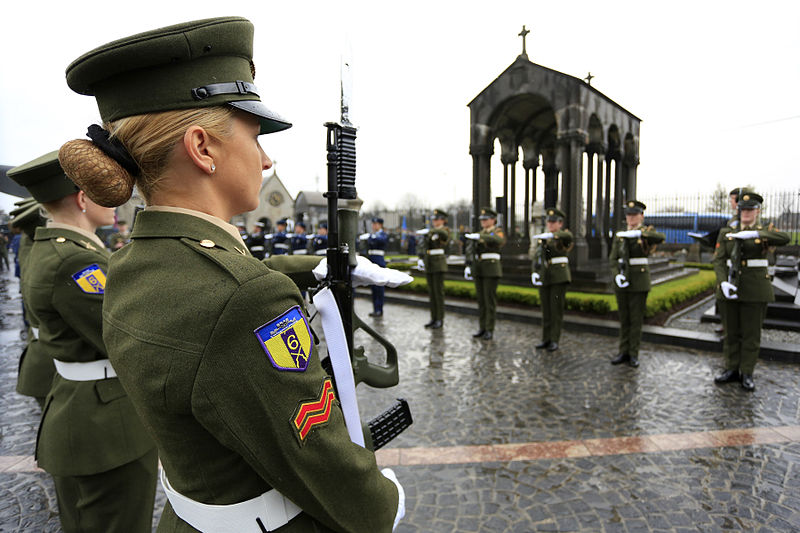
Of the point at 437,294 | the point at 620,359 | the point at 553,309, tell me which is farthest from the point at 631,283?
the point at 437,294

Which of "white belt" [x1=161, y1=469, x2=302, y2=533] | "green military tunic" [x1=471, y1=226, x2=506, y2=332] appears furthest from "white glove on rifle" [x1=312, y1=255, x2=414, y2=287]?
"green military tunic" [x1=471, y1=226, x2=506, y2=332]

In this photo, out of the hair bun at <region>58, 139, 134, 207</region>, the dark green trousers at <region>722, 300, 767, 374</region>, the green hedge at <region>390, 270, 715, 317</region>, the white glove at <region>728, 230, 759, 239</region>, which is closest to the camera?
the hair bun at <region>58, 139, 134, 207</region>

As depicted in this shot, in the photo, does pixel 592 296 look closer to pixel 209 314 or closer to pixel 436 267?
pixel 436 267

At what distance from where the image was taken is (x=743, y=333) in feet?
18.1

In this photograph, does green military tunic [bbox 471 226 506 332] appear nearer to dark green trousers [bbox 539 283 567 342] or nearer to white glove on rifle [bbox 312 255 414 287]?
dark green trousers [bbox 539 283 567 342]

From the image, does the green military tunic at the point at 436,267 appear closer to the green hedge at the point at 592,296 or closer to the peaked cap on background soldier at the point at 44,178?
the green hedge at the point at 592,296

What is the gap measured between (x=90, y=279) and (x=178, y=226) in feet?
4.66

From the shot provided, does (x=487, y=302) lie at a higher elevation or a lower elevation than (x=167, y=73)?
lower

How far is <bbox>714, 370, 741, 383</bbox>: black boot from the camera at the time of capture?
18.1 ft

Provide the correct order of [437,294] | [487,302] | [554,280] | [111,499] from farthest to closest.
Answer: [437,294], [487,302], [554,280], [111,499]

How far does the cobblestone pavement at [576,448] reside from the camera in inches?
122

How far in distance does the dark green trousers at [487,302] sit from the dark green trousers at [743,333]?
3.46 m

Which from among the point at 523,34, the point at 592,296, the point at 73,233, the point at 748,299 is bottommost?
the point at 592,296

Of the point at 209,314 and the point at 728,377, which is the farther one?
the point at 728,377
